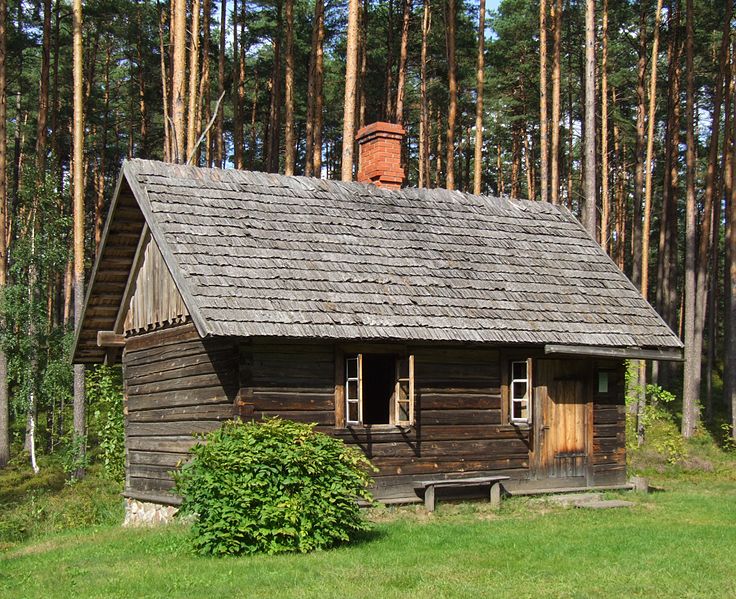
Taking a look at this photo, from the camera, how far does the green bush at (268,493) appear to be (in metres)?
11.6

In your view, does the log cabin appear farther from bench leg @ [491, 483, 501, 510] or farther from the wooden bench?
bench leg @ [491, 483, 501, 510]

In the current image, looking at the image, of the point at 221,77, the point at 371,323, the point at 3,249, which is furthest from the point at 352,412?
the point at 221,77

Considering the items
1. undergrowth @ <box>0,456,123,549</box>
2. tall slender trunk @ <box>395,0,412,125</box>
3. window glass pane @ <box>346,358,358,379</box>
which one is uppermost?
tall slender trunk @ <box>395,0,412,125</box>

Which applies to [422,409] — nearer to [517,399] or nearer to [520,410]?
[517,399]

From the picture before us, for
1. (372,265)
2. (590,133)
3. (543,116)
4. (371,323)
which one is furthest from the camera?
(543,116)

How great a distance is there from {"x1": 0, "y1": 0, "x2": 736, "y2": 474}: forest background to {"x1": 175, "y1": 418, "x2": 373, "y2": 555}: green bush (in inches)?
348

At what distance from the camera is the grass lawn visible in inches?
390

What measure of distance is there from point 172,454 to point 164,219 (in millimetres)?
3940

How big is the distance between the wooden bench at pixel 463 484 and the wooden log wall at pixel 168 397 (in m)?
3.24

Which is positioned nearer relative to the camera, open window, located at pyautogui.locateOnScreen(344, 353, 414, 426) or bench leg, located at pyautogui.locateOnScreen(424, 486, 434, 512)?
open window, located at pyautogui.locateOnScreen(344, 353, 414, 426)

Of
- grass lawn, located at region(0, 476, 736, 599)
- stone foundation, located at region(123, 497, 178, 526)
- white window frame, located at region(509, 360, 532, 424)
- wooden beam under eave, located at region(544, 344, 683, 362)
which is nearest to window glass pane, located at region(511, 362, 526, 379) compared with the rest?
white window frame, located at region(509, 360, 532, 424)

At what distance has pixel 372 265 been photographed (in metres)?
16.1

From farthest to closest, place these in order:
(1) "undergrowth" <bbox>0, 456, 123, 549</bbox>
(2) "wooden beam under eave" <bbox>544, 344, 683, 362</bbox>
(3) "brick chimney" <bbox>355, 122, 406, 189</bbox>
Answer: (3) "brick chimney" <bbox>355, 122, 406, 189</bbox>
(1) "undergrowth" <bbox>0, 456, 123, 549</bbox>
(2) "wooden beam under eave" <bbox>544, 344, 683, 362</bbox>

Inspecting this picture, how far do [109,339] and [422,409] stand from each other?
6.25m
